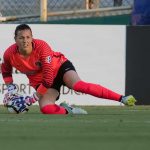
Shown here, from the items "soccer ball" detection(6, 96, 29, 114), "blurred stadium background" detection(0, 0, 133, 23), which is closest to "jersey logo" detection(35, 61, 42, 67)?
"soccer ball" detection(6, 96, 29, 114)

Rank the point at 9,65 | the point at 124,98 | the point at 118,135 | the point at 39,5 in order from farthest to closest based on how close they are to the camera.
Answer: the point at 39,5, the point at 9,65, the point at 124,98, the point at 118,135

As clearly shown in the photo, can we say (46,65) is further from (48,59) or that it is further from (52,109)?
(52,109)

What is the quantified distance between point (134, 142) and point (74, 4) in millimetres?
13261

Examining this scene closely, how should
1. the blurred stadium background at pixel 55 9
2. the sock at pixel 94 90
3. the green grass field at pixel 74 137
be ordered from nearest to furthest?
the green grass field at pixel 74 137
the sock at pixel 94 90
the blurred stadium background at pixel 55 9

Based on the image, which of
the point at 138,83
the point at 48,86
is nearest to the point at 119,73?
the point at 138,83

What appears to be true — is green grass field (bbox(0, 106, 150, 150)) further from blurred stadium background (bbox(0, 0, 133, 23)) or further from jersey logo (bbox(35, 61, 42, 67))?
blurred stadium background (bbox(0, 0, 133, 23))

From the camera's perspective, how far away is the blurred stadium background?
53.1 feet

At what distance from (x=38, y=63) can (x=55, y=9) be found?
8.76 metres

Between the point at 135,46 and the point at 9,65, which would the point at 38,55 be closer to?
the point at 9,65

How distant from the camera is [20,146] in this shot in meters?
4.06

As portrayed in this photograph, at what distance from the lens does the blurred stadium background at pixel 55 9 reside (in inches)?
637

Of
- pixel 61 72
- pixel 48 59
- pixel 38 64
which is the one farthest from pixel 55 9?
pixel 48 59

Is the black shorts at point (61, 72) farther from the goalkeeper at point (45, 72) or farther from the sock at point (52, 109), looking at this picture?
the sock at point (52, 109)

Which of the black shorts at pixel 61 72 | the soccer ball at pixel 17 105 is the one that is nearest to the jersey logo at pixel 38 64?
the black shorts at pixel 61 72
